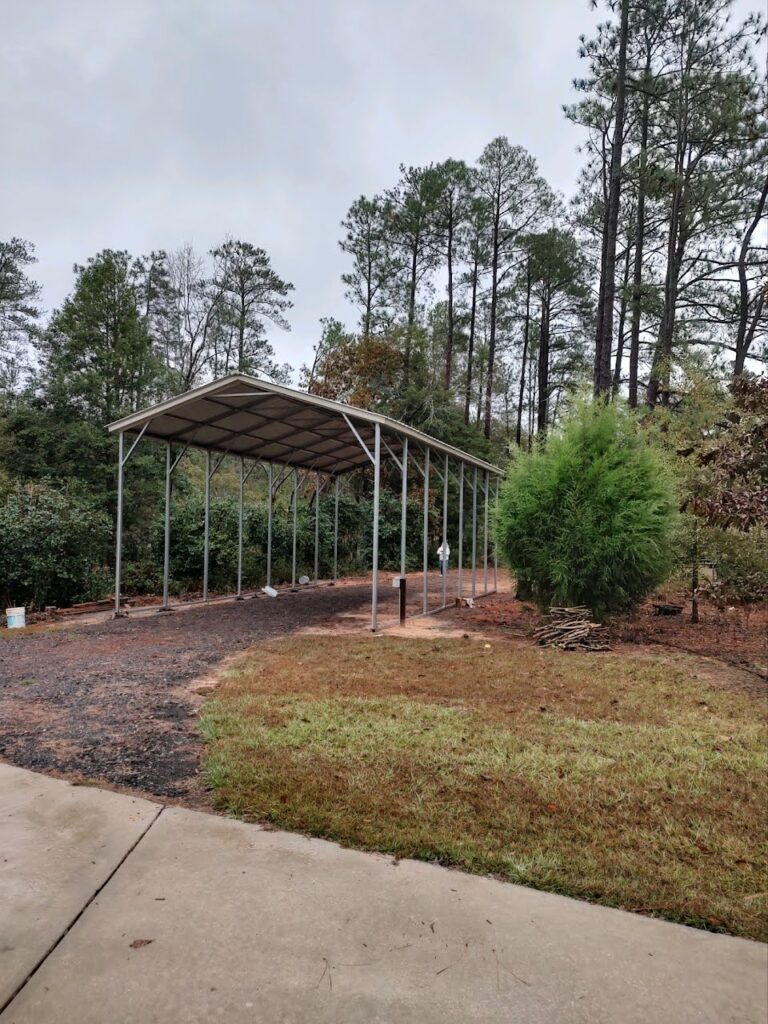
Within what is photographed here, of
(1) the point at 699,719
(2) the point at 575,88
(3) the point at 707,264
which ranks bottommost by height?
(1) the point at 699,719

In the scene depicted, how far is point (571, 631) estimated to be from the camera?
7.33 metres

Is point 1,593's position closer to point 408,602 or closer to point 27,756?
point 408,602

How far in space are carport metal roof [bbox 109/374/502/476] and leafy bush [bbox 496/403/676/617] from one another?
2.06 metres

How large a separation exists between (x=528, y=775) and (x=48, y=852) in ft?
7.17

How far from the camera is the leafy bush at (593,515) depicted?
7527mm

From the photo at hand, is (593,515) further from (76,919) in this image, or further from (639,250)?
(639,250)

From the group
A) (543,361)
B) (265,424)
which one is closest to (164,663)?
(265,424)

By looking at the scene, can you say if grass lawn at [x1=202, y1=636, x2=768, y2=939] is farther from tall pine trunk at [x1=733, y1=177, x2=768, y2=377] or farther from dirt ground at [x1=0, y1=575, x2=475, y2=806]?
tall pine trunk at [x1=733, y1=177, x2=768, y2=377]

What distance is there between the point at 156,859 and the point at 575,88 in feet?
57.2

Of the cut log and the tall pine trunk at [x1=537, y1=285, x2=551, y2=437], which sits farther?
the tall pine trunk at [x1=537, y1=285, x2=551, y2=437]

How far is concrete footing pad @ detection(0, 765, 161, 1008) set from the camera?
186cm

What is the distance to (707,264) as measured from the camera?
18.6m

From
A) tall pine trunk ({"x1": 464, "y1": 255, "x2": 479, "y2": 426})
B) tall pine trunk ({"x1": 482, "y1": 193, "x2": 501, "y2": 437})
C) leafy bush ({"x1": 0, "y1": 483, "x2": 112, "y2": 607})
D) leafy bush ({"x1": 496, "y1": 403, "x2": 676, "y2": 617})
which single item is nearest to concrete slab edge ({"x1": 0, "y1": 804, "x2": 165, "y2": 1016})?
leafy bush ({"x1": 496, "y1": 403, "x2": 676, "y2": 617})

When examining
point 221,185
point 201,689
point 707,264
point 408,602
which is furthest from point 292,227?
point 201,689
